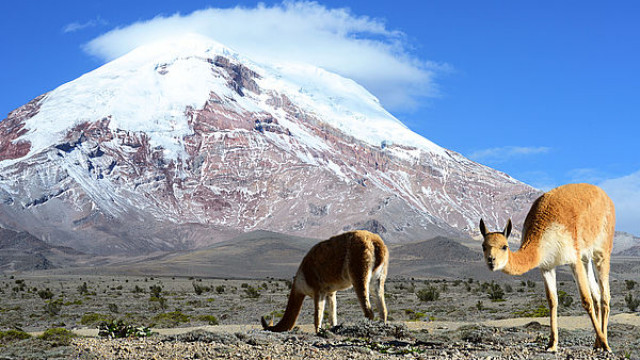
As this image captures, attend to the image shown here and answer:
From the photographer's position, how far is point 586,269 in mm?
13023

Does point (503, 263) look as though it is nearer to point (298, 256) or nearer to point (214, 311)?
point (214, 311)

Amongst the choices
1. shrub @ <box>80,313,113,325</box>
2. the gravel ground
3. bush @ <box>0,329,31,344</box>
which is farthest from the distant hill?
the gravel ground

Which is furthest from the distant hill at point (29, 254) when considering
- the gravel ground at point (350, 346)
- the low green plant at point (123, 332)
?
the gravel ground at point (350, 346)

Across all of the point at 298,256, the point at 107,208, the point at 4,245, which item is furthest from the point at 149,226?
the point at 298,256

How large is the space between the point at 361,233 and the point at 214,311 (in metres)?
20.5

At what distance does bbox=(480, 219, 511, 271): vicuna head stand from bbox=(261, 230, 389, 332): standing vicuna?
3.88 m

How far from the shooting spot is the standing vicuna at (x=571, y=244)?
11930 millimetres

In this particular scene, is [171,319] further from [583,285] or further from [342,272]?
[583,285]

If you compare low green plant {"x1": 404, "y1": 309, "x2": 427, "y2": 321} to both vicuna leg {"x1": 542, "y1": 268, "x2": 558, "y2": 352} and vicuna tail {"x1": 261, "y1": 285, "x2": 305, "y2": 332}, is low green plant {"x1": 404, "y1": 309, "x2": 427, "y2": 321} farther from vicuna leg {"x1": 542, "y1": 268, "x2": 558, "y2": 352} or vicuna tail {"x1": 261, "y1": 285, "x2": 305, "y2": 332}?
vicuna leg {"x1": 542, "y1": 268, "x2": 558, "y2": 352}

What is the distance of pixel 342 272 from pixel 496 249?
4.69 metres

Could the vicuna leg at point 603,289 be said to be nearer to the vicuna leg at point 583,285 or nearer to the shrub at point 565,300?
A: the vicuna leg at point 583,285

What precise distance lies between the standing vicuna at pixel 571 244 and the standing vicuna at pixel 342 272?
11.8 feet

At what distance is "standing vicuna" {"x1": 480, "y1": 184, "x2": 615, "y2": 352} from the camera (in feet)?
39.1

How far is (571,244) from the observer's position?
39.5 ft
